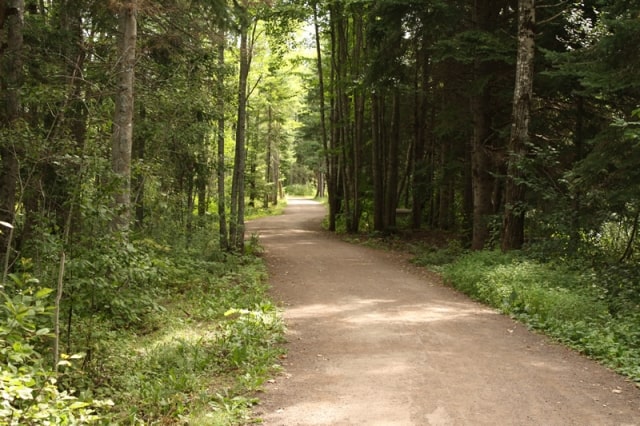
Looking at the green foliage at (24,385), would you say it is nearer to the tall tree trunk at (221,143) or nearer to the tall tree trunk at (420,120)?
the tall tree trunk at (221,143)

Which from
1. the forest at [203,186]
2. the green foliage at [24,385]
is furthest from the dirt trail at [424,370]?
the green foliage at [24,385]

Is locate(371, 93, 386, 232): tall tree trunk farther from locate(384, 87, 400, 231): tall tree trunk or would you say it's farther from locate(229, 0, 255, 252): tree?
locate(229, 0, 255, 252): tree

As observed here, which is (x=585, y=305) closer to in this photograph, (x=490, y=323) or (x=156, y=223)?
(x=490, y=323)

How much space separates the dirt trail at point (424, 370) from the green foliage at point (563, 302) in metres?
0.29

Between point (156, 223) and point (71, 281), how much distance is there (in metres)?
7.13

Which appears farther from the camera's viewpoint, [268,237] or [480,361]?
[268,237]

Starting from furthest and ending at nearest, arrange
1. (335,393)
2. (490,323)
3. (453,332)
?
(490,323) → (453,332) → (335,393)

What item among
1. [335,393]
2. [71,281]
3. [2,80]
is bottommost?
[335,393]

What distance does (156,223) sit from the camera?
12984 millimetres

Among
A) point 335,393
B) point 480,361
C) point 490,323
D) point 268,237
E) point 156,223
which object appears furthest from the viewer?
point 268,237

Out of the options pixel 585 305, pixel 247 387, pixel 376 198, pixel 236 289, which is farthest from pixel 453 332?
pixel 376 198

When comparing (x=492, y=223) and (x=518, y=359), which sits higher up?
(x=492, y=223)

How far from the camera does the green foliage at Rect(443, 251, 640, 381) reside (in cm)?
704

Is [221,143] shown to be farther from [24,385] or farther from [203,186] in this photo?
[24,385]
